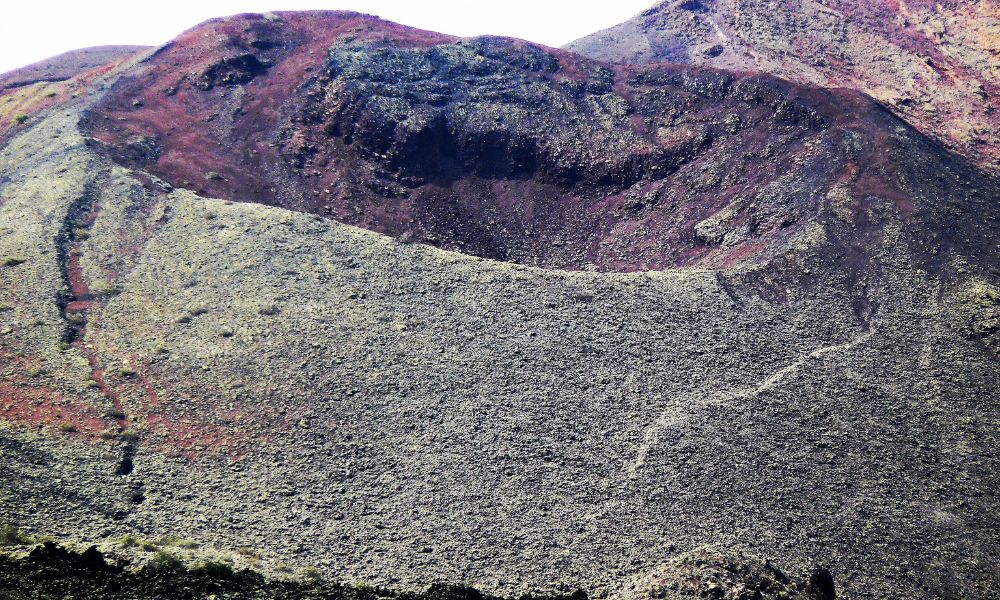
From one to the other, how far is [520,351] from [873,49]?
53.7 m

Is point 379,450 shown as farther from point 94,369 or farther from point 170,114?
point 170,114

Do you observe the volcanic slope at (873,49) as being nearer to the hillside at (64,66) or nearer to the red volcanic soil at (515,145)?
the red volcanic soil at (515,145)

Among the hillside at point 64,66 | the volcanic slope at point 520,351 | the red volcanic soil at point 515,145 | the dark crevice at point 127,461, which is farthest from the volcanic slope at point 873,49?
the dark crevice at point 127,461

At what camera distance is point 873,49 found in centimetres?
6425

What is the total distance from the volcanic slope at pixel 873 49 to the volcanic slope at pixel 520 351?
17093mm

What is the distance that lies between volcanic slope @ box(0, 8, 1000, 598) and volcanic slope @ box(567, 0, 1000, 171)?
1709 centimetres

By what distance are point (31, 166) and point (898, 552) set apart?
163ft

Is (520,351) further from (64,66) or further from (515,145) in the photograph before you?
(64,66)

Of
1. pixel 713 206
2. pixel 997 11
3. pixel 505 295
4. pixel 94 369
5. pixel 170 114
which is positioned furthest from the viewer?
pixel 997 11

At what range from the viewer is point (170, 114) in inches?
2076

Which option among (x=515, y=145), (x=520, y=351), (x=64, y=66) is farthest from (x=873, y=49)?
(x=64, y=66)

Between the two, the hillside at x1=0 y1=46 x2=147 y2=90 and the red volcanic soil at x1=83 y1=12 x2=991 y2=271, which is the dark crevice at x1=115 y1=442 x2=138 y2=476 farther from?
the hillside at x1=0 y1=46 x2=147 y2=90

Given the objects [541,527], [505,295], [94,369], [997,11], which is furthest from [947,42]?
[94,369]

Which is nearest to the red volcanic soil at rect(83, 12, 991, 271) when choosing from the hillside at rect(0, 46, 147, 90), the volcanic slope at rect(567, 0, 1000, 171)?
the volcanic slope at rect(567, 0, 1000, 171)
